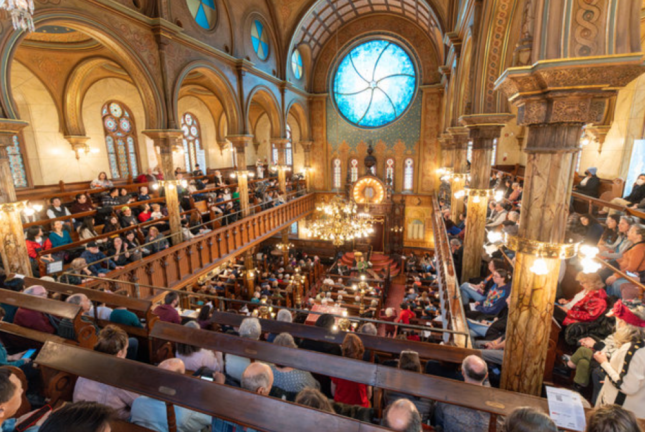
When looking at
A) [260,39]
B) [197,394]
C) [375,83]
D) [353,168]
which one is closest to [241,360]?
[197,394]

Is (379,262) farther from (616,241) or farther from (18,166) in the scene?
(18,166)

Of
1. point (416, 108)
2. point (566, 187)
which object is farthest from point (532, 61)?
point (416, 108)

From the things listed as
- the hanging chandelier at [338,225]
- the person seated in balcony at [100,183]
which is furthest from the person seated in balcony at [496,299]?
the person seated in balcony at [100,183]

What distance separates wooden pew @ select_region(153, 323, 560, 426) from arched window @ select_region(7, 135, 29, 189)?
462 inches

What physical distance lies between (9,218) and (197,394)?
6023mm

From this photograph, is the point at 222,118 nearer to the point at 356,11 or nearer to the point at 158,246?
the point at 356,11

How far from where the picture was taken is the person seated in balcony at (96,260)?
6.71m

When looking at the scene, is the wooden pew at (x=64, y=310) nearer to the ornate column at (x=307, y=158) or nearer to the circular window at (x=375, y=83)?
the ornate column at (x=307, y=158)

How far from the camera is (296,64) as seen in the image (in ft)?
56.1

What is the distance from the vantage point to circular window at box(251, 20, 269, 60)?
1301cm

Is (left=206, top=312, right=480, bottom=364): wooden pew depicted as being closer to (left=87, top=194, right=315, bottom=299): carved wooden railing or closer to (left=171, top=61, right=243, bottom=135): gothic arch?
(left=87, top=194, right=315, bottom=299): carved wooden railing

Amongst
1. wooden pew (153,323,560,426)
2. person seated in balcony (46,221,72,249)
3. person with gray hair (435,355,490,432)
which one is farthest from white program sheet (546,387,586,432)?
person seated in balcony (46,221,72,249)

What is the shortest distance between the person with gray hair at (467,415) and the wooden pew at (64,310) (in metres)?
3.53

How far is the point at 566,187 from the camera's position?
311 centimetres
